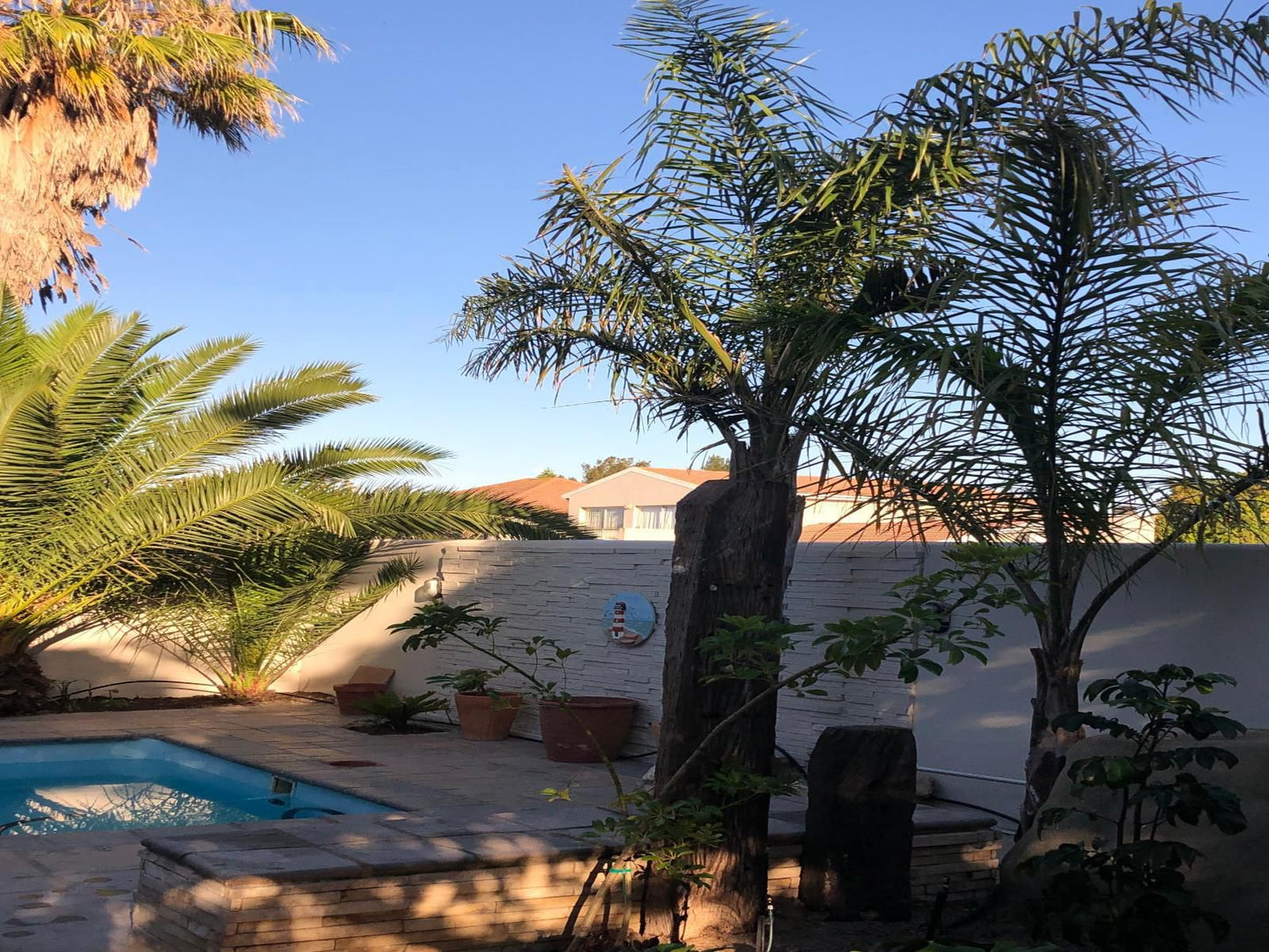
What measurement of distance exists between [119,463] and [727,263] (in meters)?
7.47

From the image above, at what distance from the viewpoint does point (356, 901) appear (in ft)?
15.0

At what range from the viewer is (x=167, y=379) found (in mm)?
12680

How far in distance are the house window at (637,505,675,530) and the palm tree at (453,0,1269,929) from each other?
24648mm

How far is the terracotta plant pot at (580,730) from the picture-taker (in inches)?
405

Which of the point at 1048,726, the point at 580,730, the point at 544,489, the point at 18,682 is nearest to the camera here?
the point at 1048,726

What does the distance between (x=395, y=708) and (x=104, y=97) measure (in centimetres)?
758

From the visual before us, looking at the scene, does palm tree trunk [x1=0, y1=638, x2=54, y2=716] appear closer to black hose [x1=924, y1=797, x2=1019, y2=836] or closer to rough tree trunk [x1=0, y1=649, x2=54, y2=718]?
rough tree trunk [x1=0, y1=649, x2=54, y2=718]

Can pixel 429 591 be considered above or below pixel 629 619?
above

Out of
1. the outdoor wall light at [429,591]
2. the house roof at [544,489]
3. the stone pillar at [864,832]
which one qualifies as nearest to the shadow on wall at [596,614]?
the outdoor wall light at [429,591]

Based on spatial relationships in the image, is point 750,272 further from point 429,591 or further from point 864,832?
point 429,591

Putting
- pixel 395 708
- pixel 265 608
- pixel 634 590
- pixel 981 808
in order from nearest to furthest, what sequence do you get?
pixel 981 808 → pixel 634 590 → pixel 395 708 → pixel 265 608

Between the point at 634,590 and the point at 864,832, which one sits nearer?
the point at 864,832

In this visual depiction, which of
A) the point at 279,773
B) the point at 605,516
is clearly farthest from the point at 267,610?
the point at 605,516

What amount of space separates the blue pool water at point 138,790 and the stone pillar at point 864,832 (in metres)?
3.40
